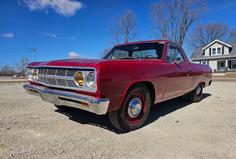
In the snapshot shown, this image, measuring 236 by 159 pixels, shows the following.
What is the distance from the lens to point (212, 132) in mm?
3135

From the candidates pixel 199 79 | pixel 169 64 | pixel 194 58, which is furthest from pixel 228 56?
pixel 169 64

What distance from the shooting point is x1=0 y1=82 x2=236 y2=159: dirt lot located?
2.36 m

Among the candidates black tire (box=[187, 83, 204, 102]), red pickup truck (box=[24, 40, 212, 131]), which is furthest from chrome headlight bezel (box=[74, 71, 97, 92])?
black tire (box=[187, 83, 204, 102])

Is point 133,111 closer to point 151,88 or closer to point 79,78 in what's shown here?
point 151,88

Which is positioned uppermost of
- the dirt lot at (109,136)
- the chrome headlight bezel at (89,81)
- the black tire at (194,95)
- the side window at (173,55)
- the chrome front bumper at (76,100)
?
the side window at (173,55)

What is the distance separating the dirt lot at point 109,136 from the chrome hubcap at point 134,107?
32 cm

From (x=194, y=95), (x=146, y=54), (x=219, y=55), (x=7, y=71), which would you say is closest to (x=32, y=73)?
(x=146, y=54)

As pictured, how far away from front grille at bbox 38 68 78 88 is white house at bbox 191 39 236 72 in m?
35.1

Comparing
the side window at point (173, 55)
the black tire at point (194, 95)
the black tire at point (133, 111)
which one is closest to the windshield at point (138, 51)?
the side window at point (173, 55)

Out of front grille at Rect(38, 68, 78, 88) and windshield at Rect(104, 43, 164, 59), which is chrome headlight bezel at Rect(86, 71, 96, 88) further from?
windshield at Rect(104, 43, 164, 59)

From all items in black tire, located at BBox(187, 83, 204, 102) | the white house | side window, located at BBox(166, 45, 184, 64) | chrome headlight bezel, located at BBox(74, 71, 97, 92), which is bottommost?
black tire, located at BBox(187, 83, 204, 102)

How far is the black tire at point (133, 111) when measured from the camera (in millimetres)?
2908

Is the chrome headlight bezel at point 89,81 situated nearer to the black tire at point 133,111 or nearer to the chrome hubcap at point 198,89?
the black tire at point 133,111

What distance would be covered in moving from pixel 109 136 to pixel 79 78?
1114mm
